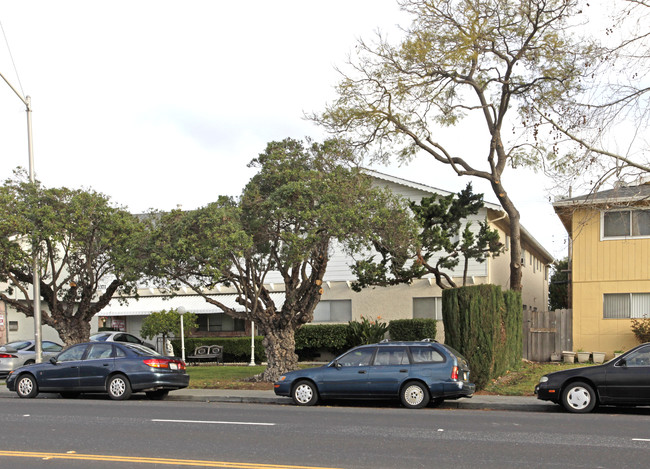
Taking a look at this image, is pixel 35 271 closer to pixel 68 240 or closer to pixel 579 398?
pixel 68 240

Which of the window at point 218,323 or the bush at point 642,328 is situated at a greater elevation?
the bush at point 642,328

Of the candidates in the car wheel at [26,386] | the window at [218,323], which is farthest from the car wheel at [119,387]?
the window at [218,323]

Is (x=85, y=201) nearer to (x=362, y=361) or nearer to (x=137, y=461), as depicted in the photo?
(x=362, y=361)

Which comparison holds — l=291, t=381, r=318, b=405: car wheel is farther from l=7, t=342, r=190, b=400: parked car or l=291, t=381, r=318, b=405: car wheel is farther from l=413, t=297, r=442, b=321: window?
l=413, t=297, r=442, b=321: window

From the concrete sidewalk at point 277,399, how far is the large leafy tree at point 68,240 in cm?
367

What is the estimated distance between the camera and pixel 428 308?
28797mm

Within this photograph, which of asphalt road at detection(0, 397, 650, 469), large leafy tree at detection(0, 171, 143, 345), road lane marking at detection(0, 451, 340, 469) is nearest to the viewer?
road lane marking at detection(0, 451, 340, 469)

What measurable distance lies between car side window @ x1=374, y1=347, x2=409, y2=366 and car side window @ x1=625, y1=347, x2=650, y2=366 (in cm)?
420

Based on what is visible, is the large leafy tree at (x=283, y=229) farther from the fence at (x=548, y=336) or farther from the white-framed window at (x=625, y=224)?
the white-framed window at (x=625, y=224)

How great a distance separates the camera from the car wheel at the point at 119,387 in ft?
53.6

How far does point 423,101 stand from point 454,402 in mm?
10789

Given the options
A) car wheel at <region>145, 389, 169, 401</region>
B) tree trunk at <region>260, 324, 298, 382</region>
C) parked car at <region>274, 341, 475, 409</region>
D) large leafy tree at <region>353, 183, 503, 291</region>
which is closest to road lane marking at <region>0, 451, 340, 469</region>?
parked car at <region>274, 341, 475, 409</region>

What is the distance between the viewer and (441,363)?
14.5m

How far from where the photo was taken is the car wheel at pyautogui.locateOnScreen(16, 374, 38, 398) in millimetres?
17328
